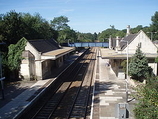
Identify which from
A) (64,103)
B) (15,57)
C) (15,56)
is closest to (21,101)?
(64,103)

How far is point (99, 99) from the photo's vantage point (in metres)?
17.0

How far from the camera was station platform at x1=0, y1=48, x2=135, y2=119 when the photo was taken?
45.5 feet

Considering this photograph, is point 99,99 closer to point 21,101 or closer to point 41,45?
point 21,101

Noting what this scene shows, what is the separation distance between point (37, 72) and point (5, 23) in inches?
408

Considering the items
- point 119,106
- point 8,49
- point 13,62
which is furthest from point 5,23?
point 119,106

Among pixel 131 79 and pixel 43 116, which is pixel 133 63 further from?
pixel 43 116

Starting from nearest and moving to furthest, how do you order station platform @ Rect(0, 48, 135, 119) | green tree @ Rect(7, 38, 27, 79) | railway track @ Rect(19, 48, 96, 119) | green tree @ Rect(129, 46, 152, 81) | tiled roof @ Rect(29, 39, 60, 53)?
station platform @ Rect(0, 48, 135, 119), railway track @ Rect(19, 48, 96, 119), green tree @ Rect(129, 46, 152, 81), green tree @ Rect(7, 38, 27, 79), tiled roof @ Rect(29, 39, 60, 53)

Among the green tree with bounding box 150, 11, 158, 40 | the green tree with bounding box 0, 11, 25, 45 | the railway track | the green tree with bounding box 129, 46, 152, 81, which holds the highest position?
the green tree with bounding box 150, 11, 158, 40

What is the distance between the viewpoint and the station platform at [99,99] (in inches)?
546

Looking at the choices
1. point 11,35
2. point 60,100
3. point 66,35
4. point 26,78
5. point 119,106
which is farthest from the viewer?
point 66,35

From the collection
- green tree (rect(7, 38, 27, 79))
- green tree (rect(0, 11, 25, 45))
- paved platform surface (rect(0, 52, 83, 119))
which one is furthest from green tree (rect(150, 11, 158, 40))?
paved platform surface (rect(0, 52, 83, 119))

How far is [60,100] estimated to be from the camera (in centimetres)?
1766

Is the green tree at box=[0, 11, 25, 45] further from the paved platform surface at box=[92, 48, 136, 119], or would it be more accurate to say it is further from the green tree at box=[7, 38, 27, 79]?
the paved platform surface at box=[92, 48, 136, 119]

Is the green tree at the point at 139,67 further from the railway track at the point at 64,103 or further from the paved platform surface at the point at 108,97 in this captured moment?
the railway track at the point at 64,103
